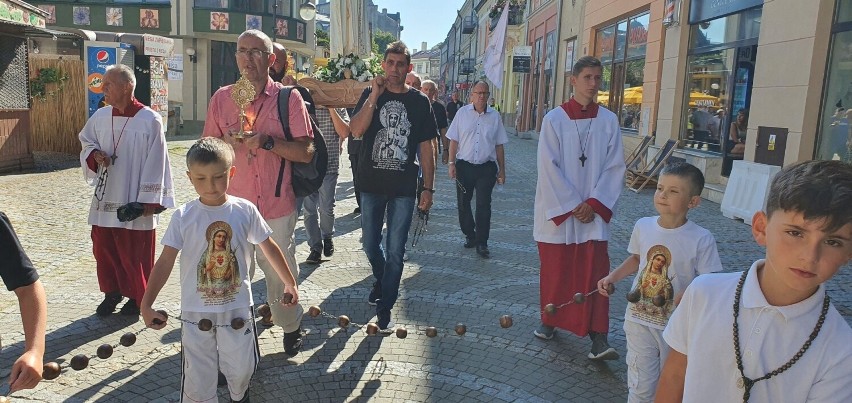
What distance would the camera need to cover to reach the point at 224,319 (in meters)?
2.91

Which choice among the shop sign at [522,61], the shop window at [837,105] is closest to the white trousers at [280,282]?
the shop window at [837,105]

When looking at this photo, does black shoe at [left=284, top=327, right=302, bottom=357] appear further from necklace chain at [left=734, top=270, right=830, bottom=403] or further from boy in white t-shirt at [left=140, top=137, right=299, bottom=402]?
necklace chain at [left=734, top=270, right=830, bottom=403]

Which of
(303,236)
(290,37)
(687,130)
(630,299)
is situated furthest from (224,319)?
(290,37)

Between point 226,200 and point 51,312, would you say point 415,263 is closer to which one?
point 51,312

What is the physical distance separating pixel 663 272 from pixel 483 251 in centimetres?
370

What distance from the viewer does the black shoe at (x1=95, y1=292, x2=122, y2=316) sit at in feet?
15.0

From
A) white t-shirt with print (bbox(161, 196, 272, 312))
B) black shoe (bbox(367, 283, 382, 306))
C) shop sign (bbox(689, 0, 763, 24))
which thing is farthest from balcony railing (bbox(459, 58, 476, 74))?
white t-shirt with print (bbox(161, 196, 272, 312))

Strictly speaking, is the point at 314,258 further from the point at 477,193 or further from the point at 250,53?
the point at 250,53

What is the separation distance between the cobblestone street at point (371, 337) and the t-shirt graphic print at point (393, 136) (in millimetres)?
1176

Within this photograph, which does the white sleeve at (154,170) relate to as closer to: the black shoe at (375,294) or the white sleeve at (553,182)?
the black shoe at (375,294)

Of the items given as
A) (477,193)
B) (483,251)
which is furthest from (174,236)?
(477,193)

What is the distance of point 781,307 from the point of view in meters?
1.55

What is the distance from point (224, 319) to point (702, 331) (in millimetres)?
2049

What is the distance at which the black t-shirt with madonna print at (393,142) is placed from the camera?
4.32 meters
